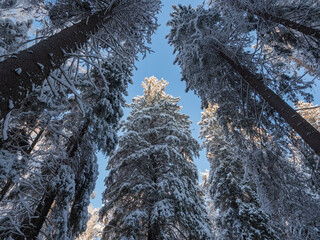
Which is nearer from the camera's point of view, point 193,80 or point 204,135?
point 193,80

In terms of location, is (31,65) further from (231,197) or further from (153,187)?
(231,197)

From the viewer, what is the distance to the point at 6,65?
2146 millimetres

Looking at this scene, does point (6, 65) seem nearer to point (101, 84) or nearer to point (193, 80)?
point (101, 84)

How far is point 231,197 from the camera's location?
10.1 m

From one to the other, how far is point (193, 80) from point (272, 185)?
515 cm

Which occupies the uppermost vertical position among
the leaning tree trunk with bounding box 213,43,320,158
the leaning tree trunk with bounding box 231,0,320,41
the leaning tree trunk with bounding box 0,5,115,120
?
the leaning tree trunk with bounding box 231,0,320,41

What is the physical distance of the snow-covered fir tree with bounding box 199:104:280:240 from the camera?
843 centimetres

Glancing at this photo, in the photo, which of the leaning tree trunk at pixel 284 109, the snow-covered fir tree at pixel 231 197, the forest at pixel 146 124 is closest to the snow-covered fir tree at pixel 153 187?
the forest at pixel 146 124

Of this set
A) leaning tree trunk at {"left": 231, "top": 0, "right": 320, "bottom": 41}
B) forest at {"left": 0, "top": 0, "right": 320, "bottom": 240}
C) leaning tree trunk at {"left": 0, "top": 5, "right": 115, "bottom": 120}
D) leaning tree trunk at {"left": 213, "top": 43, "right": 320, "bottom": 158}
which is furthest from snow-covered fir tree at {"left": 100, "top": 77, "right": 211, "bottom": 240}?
leaning tree trunk at {"left": 231, "top": 0, "right": 320, "bottom": 41}

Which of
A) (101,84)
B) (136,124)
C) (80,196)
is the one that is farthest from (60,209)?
(136,124)

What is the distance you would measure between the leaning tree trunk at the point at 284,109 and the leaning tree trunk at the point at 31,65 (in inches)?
206

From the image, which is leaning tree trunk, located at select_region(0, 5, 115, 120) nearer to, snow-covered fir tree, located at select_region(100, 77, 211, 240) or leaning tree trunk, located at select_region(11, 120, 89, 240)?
leaning tree trunk, located at select_region(11, 120, 89, 240)

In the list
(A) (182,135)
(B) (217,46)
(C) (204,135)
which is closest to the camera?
(B) (217,46)

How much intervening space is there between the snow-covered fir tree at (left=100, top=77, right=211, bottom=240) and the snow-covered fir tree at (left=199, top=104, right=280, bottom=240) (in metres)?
1.40
